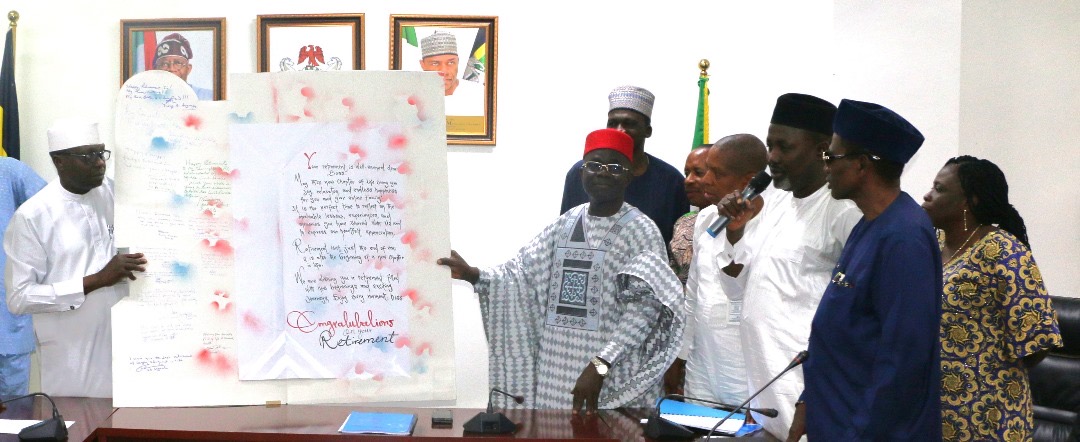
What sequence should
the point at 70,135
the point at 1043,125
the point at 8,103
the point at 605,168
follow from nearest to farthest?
the point at 605,168 < the point at 70,135 < the point at 1043,125 < the point at 8,103

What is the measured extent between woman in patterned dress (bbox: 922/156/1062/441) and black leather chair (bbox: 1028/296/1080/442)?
0.79 meters

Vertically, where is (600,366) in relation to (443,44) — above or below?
below

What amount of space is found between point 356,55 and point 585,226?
243 centimetres

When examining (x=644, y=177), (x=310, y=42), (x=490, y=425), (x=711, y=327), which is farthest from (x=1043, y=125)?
(x=310, y=42)

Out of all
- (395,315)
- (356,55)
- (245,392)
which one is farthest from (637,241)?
(356,55)

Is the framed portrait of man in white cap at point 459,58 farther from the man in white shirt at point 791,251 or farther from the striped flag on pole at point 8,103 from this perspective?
the man in white shirt at point 791,251

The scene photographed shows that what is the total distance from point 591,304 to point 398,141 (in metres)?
0.85

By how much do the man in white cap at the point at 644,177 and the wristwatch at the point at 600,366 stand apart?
113cm

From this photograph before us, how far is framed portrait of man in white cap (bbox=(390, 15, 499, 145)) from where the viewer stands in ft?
16.8

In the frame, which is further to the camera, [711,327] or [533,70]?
[533,70]

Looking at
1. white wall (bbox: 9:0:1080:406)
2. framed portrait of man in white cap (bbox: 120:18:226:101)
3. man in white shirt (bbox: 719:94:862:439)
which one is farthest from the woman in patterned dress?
framed portrait of man in white cap (bbox: 120:18:226:101)

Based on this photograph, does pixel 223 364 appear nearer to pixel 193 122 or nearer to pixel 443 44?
pixel 193 122

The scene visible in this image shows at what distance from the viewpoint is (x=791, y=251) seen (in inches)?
107
